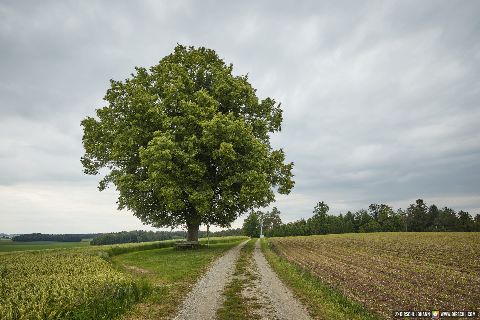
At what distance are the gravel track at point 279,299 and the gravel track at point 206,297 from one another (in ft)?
6.42

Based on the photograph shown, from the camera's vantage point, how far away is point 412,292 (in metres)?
15.0

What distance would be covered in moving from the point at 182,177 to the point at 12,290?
73.2 ft

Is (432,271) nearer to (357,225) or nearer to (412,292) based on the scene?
(412,292)

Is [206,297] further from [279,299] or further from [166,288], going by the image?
[279,299]

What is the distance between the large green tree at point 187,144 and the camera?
3338 centimetres

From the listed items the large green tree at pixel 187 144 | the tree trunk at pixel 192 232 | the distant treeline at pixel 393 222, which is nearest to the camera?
the large green tree at pixel 187 144

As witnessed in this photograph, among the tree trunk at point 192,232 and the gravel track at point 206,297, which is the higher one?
the tree trunk at point 192,232

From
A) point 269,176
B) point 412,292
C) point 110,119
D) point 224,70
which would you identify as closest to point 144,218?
point 110,119

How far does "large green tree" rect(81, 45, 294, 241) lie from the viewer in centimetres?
3338

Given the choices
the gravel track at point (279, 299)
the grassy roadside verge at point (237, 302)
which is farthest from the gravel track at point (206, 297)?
the gravel track at point (279, 299)

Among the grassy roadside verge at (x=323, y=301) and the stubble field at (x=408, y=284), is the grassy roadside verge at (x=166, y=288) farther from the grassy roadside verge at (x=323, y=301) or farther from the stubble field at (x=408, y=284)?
the stubble field at (x=408, y=284)

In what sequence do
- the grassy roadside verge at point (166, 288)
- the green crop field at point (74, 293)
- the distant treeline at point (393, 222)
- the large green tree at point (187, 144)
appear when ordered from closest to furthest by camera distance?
the green crop field at point (74, 293), the grassy roadside verge at point (166, 288), the large green tree at point (187, 144), the distant treeline at point (393, 222)

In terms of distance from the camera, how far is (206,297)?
48.6ft

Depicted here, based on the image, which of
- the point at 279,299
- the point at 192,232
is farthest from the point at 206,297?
the point at 192,232
